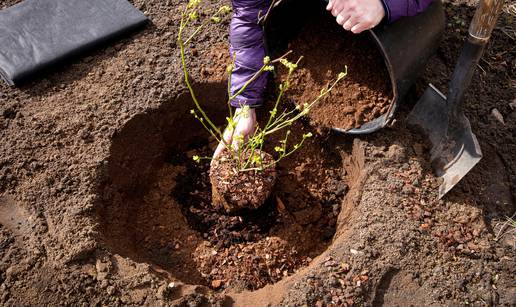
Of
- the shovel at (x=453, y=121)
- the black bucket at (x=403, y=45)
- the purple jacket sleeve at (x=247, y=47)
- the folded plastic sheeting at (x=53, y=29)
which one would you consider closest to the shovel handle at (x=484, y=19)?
the shovel at (x=453, y=121)

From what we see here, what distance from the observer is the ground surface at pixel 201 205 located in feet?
6.30

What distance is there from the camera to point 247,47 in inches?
92.0

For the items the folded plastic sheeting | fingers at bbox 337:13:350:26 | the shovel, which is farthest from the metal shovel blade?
the folded plastic sheeting

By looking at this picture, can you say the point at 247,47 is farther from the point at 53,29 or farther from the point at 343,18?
the point at 53,29

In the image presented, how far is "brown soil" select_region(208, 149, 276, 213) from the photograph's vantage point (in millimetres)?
2166

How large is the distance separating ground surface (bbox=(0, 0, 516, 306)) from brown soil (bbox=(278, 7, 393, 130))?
0.38ft

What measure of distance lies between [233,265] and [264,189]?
0.36 m

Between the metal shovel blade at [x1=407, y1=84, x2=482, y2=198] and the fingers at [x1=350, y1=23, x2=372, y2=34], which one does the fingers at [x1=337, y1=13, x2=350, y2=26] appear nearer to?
the fingers at [x1=350, y1=23, x2=372, y2=34]

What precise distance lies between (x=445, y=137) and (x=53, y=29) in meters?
1.99

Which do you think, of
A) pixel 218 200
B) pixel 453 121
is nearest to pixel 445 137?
pixel 453 121

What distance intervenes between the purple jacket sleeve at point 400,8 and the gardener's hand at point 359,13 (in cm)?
3

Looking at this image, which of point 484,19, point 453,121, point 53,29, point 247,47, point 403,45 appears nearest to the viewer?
point 484,19

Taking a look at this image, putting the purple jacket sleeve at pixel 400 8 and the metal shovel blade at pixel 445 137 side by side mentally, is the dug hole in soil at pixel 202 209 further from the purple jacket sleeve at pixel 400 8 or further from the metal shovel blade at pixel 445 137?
the purple jacket sleeve at pixel 400 8

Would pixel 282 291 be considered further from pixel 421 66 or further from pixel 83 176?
pixel 421 66
